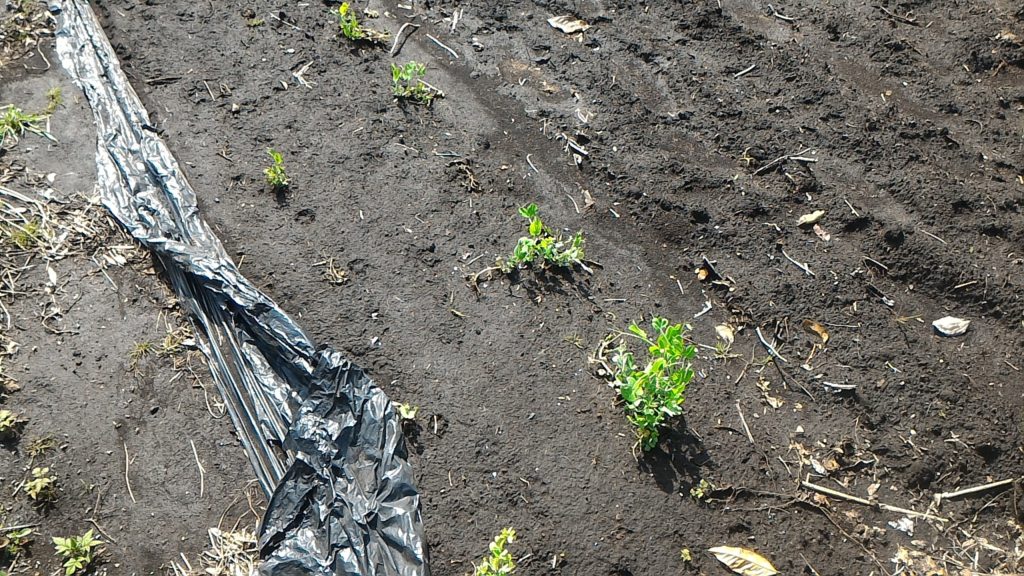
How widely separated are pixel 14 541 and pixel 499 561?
2.00m

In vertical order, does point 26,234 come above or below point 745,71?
below

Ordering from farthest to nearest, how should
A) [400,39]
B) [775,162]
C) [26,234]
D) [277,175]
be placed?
[400,39] → [775,162] → [277,175] → [26,234]

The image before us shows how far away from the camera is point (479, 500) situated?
9.65ft

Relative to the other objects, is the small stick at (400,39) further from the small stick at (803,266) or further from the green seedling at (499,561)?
the green seedling at (499,561)

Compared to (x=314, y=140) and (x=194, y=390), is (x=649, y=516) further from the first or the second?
(x=314, y=140)

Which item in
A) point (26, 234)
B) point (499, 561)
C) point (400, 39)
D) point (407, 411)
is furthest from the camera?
point (400, 39)

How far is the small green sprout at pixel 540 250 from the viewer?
11.4 feet

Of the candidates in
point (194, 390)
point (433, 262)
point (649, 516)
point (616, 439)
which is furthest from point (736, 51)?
point (194, 390)

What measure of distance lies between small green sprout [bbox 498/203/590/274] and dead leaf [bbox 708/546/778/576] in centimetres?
147

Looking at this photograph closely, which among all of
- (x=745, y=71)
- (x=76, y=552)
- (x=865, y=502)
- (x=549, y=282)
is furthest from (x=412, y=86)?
(x=865, y=502)

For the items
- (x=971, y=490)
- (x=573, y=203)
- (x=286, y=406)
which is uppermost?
(x=573, y=203)

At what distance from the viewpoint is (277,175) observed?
382cm

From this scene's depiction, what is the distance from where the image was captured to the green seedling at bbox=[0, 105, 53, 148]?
4117 mm

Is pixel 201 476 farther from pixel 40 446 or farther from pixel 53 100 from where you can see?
pixel 53 100
